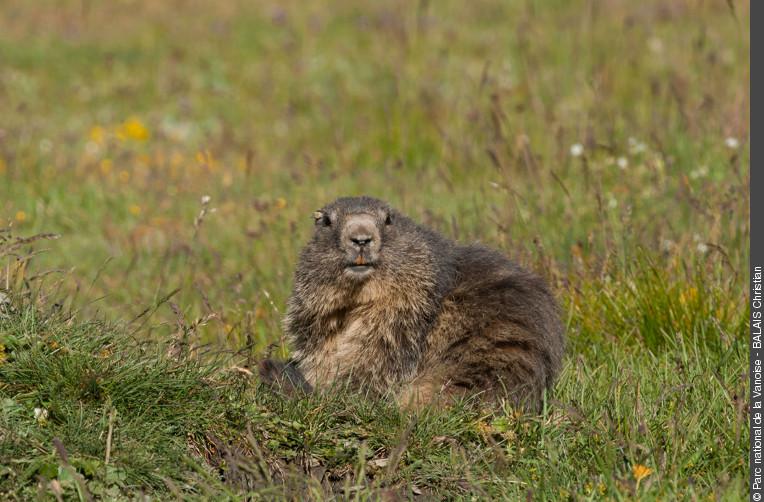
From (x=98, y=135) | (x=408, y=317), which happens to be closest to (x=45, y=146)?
(x=98, y=135)

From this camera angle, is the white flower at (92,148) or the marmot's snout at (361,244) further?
the white flower at (92,148)

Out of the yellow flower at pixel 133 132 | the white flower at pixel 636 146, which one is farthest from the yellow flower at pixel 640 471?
the yellow flower at pixel 133 132

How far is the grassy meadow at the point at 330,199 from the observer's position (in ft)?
13.7

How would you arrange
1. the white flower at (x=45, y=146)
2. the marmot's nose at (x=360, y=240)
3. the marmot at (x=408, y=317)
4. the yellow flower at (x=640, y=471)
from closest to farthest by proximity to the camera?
the yellow flower at (x=640, y=471), the marmot at (x=408, y=317), the marmot's nose at (x=360, y=240), the white flower at (x=45, y=146)

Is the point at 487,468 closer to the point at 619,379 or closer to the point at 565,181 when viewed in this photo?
the point at 619,379

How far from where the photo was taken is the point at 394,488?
13.1 feet

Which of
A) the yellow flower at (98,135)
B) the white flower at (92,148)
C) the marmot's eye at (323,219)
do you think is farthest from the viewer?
the yellow flower at (98,135)

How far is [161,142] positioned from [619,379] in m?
7.33

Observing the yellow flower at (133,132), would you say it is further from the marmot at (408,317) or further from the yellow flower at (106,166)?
the marmot at (408,317)

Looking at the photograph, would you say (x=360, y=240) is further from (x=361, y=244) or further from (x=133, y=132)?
(x=133, y=132)

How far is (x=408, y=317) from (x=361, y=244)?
43 centimetres

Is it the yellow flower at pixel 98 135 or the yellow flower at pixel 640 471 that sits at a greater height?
the yellow flower at pixel 98 135

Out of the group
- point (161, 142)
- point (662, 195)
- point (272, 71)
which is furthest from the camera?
point (272, 71)

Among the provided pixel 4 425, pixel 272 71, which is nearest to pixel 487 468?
pixel 4 425
